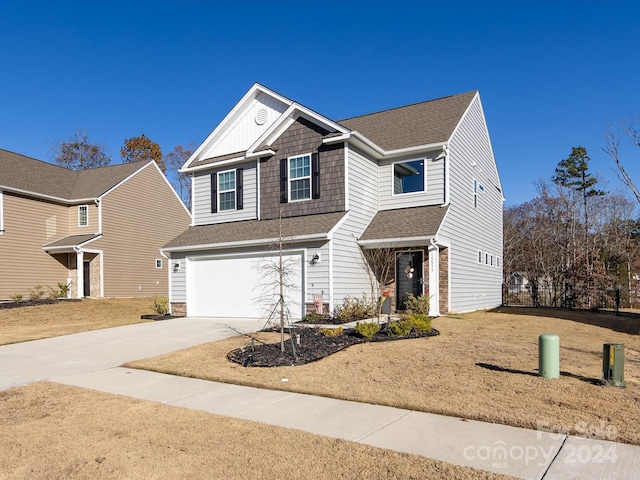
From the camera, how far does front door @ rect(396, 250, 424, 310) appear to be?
16.1m

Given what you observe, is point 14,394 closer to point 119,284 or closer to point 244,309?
point 244,309

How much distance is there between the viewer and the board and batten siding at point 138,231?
26.1 meters

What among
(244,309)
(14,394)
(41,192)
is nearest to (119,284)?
(41,192)

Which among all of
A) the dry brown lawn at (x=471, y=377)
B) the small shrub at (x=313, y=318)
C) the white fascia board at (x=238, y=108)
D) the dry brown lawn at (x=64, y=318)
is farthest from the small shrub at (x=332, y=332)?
the white fascia board at (x=238, y=108)

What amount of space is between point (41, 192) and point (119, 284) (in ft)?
20.6

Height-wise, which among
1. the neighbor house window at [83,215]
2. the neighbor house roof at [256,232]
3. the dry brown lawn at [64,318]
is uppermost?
the neighbor house window at [83,215]

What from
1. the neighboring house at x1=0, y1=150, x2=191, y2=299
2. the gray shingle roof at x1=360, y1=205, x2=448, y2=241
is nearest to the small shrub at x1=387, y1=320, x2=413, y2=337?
the gray shingle roof at x1=360, y1=205, x2=448, y2=241

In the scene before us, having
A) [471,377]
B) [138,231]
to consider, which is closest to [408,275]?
[471,377]

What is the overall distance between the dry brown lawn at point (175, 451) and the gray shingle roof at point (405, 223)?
10246 mm

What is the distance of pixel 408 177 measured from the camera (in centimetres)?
1736

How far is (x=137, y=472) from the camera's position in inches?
162

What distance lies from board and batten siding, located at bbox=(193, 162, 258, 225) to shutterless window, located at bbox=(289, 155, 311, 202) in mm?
1689

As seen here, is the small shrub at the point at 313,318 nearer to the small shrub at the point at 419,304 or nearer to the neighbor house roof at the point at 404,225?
the small shrub at the point at 419,304

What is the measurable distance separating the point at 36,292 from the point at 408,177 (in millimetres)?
19405
